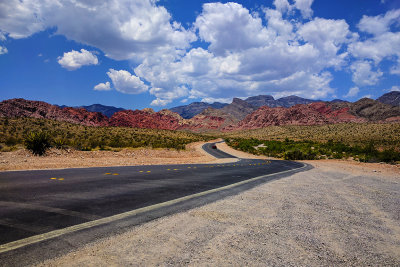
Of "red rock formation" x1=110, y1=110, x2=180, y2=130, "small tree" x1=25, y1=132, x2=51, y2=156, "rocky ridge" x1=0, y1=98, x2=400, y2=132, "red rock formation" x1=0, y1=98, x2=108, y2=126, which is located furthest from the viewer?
"red rock formation" x1=110, y1=110, x2=180, y2=130

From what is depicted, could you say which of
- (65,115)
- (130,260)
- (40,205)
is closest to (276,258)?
(130,260)

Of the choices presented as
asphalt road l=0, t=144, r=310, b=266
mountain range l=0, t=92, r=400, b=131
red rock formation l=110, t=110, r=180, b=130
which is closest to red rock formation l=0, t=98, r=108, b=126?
mountain range l=0, t=92, r=400, b=131

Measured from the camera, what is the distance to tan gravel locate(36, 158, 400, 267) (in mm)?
2898

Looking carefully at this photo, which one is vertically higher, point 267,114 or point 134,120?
point 267,114

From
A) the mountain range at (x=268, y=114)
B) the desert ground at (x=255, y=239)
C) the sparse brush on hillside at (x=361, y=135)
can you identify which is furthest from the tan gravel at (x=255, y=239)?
the mountain range at (x=268, y=114)

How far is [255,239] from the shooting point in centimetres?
358

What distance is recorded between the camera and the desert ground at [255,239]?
2.90 meters

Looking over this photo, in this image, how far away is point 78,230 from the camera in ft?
11.6

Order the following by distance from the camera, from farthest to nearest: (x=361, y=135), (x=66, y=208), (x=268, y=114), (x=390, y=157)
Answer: (x=268, y=114), (x=361, y=135), (x=390, y=157), (x=66, y=208)

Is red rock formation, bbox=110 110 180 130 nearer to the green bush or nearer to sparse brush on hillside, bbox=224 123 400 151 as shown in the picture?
sparse brush on hillside, bbox=224 123 400 151

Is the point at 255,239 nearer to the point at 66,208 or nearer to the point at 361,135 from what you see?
the point at 66,208

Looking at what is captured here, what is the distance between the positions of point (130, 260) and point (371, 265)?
10.9 ft

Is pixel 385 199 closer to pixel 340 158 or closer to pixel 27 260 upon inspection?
pixel 27 260

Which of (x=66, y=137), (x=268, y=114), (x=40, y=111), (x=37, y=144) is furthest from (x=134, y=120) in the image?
(x=37, y=144)
